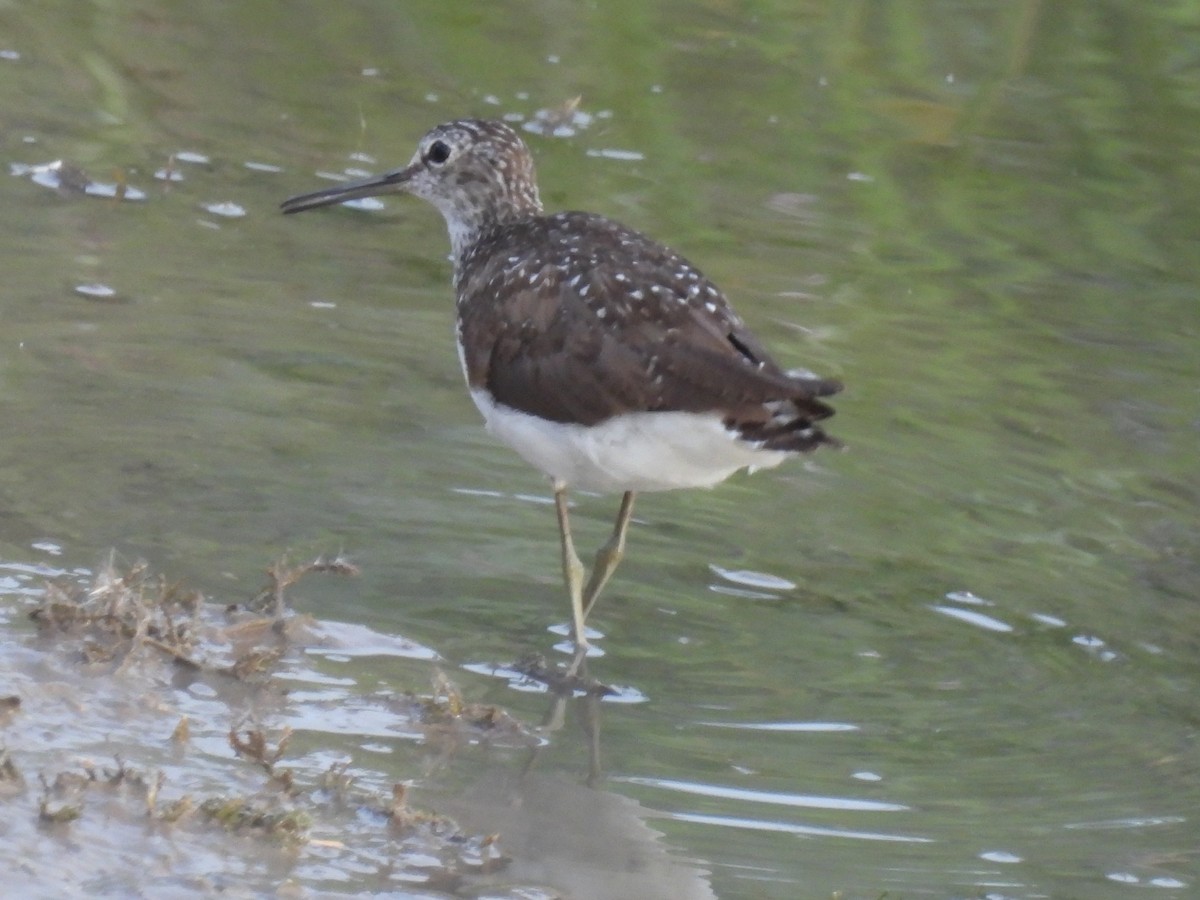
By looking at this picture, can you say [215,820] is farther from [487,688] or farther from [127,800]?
[487,688]

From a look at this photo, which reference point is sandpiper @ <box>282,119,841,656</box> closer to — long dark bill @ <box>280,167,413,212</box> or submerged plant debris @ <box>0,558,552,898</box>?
submerged plant debris @ <box>0,558,552,898</box>

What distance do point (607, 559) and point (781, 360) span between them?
6.53 ft

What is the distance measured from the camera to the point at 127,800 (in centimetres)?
407

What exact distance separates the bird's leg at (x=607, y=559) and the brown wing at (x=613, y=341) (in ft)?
1.96

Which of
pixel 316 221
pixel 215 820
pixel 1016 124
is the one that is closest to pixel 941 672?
pixel 215 820

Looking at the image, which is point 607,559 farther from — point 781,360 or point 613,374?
point 781,360

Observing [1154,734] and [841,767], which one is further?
[1154,734]

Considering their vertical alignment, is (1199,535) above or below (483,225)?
below

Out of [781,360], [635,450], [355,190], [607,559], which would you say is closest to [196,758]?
[635,450]

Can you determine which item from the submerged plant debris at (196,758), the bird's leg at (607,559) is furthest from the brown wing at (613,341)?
the submerged plant debris at (196,758)

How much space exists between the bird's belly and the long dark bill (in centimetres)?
152

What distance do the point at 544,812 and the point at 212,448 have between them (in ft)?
7.83

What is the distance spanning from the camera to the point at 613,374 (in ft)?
17.9

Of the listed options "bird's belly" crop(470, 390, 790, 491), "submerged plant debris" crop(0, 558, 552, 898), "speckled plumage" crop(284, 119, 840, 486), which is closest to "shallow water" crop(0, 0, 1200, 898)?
"submerged plant debris" crop(0, 558, 552, 898)
